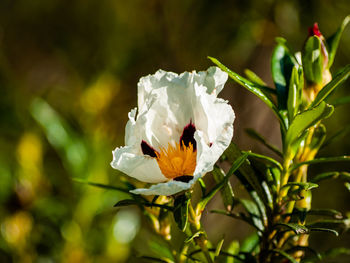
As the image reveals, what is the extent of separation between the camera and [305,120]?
72 centimetres

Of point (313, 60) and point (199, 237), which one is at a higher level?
point (313, 60)

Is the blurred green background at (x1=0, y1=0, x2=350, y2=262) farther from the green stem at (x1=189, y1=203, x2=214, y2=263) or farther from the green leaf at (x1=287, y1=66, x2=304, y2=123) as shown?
the green leaf at (x1=287, y1=66, x2=304, y2=123)

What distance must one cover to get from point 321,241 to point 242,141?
1128mm

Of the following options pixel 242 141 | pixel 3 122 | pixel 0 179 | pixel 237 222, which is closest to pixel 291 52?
pixel 242 141

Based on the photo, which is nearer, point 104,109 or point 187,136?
point 187,136

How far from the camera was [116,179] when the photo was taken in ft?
6.39

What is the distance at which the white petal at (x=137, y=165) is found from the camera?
68cm

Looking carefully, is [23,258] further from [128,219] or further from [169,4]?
[169,4]

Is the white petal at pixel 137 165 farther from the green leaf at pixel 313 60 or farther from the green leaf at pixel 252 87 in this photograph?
the green leaf at pixel 313 60

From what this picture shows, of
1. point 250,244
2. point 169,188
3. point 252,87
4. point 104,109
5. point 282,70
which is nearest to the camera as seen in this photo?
point 169,188

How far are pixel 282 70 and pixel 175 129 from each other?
24cm

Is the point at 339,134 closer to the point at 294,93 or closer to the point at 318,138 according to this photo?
the point at 318,138

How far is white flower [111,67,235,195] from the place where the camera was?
26.7 inches

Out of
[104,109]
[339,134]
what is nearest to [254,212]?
[339,134]
